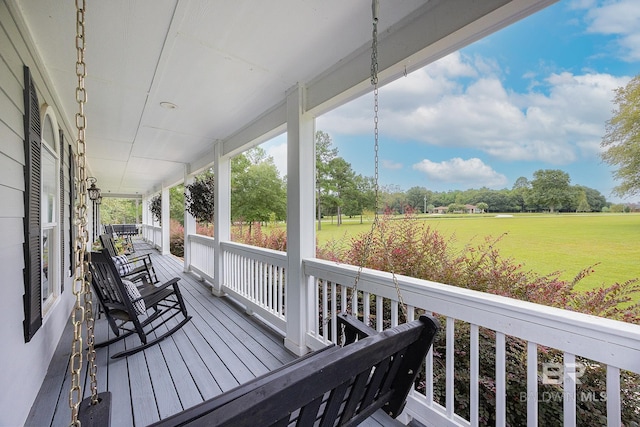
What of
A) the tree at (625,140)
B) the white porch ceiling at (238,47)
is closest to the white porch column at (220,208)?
the white porch ceiling at (238,47)

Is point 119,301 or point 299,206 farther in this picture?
point 119,301

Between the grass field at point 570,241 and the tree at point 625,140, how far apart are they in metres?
0.16

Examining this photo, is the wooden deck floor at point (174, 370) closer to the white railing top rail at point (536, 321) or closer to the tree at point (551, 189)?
the white railing top rail at point (536, 321)

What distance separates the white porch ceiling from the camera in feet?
5.39

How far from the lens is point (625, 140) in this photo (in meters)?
1.27

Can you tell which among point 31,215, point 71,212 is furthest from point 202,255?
point 31,215

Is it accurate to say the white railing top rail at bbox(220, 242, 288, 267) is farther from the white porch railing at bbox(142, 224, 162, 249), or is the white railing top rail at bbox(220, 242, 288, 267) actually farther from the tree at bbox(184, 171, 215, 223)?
the white porch railing at bbox(142, 224, 162, 249)

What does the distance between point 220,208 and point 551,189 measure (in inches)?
166

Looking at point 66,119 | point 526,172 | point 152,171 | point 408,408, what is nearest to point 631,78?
point 526,172

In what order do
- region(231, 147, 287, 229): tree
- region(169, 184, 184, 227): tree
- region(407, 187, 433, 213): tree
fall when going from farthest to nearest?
Answer: 1. region(169, 184, 184, 227): tree
2. region(231, 147, 287, 229): tree
3. region(407, 187, 433, 213): tree

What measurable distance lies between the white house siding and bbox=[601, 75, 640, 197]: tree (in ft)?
10.4

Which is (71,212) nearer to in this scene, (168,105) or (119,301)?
(119,301)

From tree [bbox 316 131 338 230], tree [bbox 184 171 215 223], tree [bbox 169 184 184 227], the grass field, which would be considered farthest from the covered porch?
tree [bbox 169 184 184 227]

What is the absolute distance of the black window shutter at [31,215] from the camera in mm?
1837
